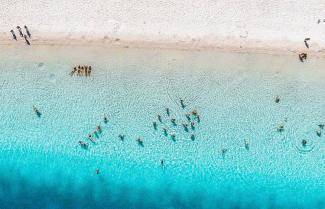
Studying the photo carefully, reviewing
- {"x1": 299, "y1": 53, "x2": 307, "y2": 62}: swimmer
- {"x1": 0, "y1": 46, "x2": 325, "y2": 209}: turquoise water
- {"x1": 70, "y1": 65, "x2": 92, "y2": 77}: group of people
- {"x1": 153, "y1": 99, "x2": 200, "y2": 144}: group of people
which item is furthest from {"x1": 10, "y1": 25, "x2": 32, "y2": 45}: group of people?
{"x1": 299, "y1": 53, "x2": 307, "y2": 62}: swimmer

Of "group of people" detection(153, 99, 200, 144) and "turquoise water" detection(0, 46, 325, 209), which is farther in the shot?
"group of people" detection(153, 99, 200, 144)

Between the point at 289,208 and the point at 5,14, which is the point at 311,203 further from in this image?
the point at 5,14

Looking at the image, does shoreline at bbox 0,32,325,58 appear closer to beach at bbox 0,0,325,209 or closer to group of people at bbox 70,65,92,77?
beach at bbox 0,0,325,209

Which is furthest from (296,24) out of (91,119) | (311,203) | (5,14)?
Answer: (5,14)

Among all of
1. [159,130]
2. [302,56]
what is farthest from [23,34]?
[302,56]

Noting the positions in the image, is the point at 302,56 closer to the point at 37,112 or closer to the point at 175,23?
the point at 175,23

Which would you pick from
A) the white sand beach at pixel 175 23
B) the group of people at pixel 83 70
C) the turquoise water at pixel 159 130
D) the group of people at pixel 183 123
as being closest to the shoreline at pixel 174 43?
the white sand beach at pixel 175 23
